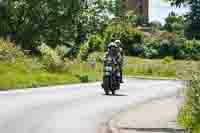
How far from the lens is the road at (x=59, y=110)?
16.1 meters

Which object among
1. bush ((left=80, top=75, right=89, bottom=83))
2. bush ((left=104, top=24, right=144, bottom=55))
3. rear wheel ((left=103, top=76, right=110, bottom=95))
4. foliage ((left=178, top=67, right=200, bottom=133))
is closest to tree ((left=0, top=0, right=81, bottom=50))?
bush ((left=104, top=24, right=144, bottom=55))

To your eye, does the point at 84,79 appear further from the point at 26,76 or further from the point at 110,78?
the point at 110,78

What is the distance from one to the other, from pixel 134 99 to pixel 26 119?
930cm

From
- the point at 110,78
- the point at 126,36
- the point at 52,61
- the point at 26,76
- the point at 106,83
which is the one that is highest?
the point at 110,78

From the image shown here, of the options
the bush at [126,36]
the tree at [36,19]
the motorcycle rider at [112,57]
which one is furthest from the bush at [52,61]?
the bush at [126,36]

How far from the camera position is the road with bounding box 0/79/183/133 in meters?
16.1

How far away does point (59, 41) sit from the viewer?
239 feet

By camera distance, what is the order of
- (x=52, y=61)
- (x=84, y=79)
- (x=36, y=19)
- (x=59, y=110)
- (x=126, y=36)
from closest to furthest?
(x=59, y=110) < (x=84, y=79) < (x=52, y=61) < (x=36, y=19) < (x=126, y=36)

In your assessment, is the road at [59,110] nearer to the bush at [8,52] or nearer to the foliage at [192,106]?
the foliage at [192,106]

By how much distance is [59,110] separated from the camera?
66.2ft

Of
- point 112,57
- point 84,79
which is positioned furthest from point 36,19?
point 112,57

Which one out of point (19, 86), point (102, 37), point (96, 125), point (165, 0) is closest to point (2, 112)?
point (96, 125)

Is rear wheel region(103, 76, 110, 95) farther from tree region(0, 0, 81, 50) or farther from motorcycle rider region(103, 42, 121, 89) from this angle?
tree region(0, 0, 81, 50)

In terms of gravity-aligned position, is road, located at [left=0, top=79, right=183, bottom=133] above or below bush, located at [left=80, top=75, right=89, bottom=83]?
above
